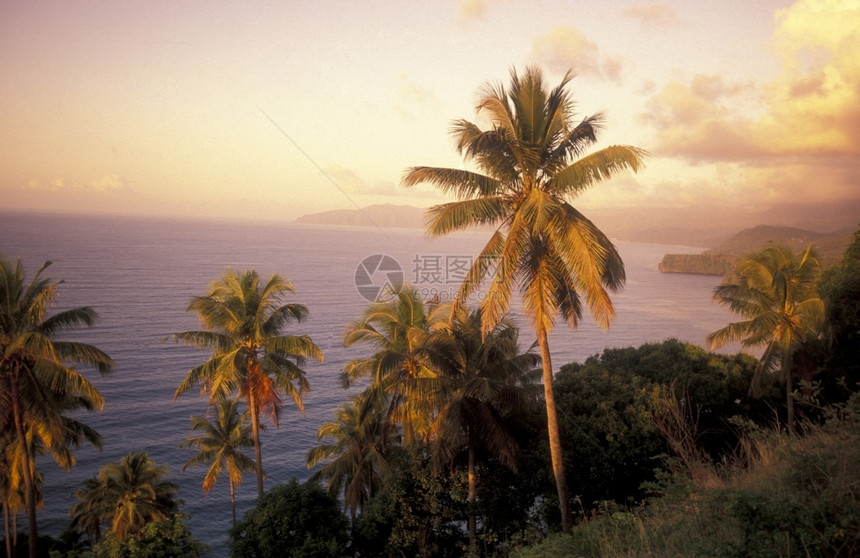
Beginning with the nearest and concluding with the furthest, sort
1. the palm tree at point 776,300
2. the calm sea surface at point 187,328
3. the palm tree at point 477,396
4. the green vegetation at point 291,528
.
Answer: the green vegetation at point 291,528 < the palm tree at point 477,396 < the palm tree at point 776,300 < the calm sea surface at point 187,328

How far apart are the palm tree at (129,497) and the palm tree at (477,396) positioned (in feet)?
36.3

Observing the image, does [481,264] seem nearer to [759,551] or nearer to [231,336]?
[759,551]

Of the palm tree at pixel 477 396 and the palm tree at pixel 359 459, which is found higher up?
the palm tree at pixel 477 396

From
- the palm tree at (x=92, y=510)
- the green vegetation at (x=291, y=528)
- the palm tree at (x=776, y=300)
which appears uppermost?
the palm tree at (x=776, y=300)

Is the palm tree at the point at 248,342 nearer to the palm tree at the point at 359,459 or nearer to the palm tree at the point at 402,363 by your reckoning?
the palm tree at the point at 402,363

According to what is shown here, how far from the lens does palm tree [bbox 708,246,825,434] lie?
17703 millimetres

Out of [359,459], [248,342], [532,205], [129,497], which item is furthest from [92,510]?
[532,205]

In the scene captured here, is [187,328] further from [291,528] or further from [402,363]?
[291,528]

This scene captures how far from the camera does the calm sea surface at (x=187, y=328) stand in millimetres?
34156

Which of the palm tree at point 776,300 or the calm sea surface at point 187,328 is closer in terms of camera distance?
the palm tree at point 776,300

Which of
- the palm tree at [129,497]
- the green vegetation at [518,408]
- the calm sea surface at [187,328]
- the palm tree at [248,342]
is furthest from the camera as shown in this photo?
the calm sea surface at [187,328]

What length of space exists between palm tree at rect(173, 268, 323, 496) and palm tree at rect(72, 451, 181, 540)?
329cm

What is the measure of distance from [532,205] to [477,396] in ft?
19.6

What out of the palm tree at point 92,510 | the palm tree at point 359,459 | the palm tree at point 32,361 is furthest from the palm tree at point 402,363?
the palm tree at point 92,510
